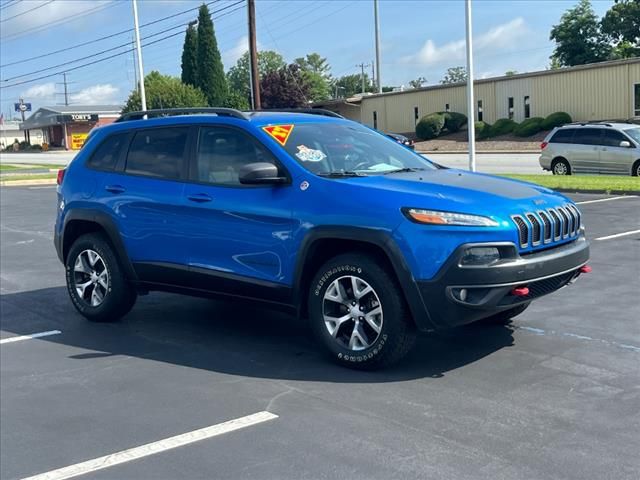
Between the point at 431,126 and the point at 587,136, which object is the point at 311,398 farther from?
the point at 431,126

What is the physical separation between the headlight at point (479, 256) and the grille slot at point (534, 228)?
15.1 inches

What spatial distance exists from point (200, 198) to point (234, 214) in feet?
1.39

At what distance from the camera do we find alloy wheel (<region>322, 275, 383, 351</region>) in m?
5.16

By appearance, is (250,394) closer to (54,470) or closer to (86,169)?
(54,470)

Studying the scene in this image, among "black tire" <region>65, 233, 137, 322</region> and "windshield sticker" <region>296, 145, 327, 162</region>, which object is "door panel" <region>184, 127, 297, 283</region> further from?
"black tire" <region>65, 233, 137, 322</region>

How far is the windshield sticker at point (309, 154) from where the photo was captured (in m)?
5.72

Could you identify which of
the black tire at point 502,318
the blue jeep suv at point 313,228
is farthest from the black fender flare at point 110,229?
the black tire at point 502,318

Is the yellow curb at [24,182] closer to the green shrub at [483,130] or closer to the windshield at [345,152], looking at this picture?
the windshield at [345,152]

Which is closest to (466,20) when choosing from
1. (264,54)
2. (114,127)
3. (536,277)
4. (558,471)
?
(114,127)

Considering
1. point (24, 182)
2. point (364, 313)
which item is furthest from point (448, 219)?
point (24, 182)

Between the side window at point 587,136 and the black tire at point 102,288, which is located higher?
the side window at point 587,136

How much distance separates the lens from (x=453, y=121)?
172 ft

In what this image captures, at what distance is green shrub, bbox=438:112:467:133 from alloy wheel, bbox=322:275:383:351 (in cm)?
4866

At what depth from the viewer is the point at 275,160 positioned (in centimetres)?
570
